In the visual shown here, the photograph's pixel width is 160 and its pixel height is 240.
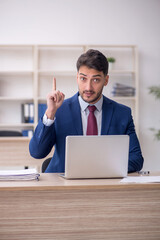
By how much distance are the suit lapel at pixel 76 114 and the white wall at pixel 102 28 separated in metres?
3.54

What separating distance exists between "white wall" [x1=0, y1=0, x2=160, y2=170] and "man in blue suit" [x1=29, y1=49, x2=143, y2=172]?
3.55m

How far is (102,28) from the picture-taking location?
5.86 meters

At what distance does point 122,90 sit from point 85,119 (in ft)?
11.1

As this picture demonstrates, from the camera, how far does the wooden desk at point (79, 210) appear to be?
1688mm

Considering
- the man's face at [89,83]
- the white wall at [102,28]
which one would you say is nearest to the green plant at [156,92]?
the white wall at [102,28]

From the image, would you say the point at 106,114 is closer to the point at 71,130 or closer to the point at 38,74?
the point at 71,130

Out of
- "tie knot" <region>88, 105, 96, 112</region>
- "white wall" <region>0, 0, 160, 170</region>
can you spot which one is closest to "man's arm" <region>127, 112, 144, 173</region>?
"tie knot" <region>88, 105, 96, 112</region>

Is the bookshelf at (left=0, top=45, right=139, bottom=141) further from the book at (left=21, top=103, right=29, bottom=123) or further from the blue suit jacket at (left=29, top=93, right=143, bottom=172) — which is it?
the blue suit jacket at (left=29, top=93, right=143, bottom=172)

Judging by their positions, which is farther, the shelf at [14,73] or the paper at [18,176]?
the shelf at [14,73]

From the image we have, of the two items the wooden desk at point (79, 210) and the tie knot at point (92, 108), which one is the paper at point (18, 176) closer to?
the wooden desk at point (79, 210)

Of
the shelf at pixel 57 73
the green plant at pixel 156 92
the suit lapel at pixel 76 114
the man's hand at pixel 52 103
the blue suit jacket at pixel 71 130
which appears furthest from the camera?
the shelf at pixel 57 73

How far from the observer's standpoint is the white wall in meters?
5.72

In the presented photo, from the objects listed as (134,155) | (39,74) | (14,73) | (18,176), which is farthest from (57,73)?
(18,176)

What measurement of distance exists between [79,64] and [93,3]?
3.81m
